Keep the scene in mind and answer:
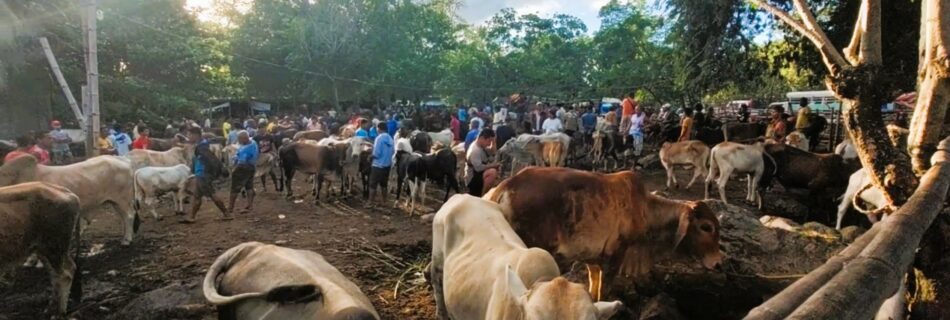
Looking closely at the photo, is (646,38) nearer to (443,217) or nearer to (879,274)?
(443,217)

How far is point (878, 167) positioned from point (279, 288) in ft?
11.5

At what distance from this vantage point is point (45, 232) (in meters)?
5.96

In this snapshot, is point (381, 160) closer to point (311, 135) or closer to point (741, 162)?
point (311, 135)

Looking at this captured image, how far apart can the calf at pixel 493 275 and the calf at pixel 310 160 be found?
9.33 metres

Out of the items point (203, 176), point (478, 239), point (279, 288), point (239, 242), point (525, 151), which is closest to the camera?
point (279, 288)

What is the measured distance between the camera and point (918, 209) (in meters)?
2.06

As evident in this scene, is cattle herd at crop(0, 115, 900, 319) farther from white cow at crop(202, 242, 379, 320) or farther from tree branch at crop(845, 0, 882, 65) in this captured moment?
tree branch at crop(845, 0, 882, 65)

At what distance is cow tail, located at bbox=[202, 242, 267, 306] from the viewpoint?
3523 millimetres

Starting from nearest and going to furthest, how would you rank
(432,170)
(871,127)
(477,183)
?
(871,127), (477,183), (432,170)

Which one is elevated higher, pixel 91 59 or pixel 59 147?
pixel 91 59

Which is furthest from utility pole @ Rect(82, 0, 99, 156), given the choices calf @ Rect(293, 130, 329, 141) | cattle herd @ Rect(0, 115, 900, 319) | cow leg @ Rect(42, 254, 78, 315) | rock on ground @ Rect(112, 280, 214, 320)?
rock on ground @ Rect(112, 280, 214, 320)

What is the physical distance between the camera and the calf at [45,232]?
5602 mm

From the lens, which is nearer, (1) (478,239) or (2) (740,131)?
(1) (478,239)

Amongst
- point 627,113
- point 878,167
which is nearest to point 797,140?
point 627,113
